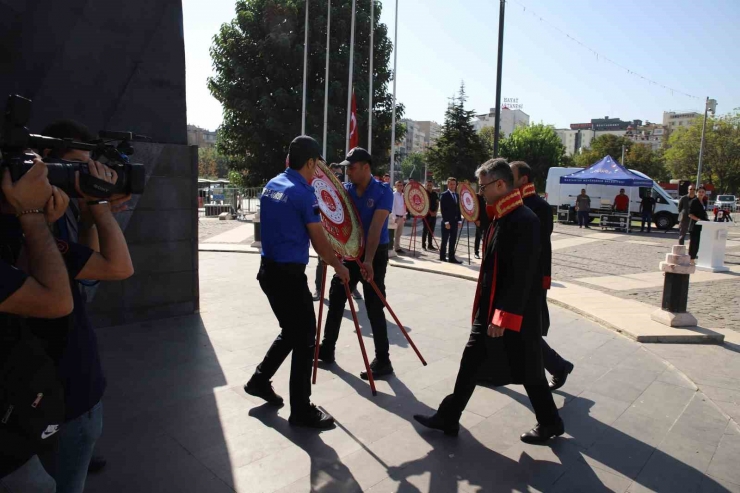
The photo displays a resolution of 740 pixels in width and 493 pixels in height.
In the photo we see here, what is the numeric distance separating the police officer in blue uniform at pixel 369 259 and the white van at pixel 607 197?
21.1m

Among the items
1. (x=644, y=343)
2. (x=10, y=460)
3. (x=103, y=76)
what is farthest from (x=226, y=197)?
(x=10, y=460)

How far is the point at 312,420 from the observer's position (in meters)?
3.66

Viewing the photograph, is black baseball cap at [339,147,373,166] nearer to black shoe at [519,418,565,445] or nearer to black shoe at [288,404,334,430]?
black shoe at [288,404,334,430]

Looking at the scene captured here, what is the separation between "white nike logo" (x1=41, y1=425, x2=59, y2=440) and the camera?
1.67 meters

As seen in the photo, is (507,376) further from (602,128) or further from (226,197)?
(602,128)

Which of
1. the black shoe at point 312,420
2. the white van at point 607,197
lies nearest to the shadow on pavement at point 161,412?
the black shoe at point 312,420

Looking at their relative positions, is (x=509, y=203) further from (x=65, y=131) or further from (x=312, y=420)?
(x=65, y=131)

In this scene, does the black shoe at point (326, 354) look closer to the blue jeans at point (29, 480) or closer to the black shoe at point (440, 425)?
the black shoe at point (440, 425)

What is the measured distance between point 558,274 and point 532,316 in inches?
326

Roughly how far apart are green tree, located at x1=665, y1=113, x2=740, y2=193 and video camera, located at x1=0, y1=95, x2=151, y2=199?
6336 cm

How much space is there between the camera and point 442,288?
355 inches

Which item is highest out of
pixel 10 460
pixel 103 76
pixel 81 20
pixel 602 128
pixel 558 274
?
pixel 602 128

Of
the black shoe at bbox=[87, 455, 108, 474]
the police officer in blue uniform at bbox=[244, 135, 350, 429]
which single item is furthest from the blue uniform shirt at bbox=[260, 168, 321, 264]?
the black shoe at bbox=[87, 455, 108, 474]

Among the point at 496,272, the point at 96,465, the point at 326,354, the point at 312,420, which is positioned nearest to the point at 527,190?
the point at 496,272
